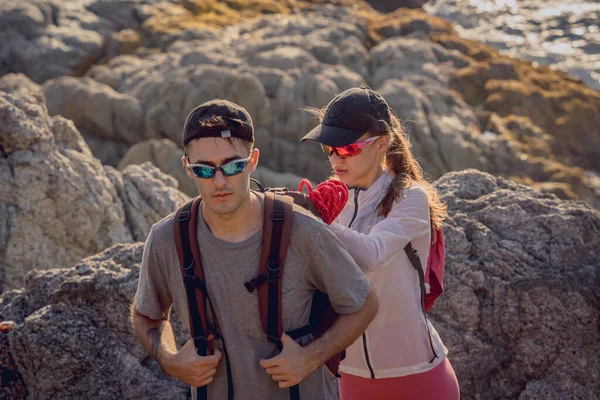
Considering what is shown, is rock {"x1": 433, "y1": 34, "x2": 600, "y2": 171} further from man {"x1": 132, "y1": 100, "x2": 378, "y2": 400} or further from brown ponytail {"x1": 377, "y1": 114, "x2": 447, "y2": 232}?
man {"x1": 132, "y1": 100, "x2": 378, "y2": 400}

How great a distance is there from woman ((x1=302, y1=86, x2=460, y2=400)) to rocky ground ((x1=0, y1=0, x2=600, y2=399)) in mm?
951

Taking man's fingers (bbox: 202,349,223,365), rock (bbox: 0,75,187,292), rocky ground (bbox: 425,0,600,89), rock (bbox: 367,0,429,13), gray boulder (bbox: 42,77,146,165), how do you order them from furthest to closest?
rock (bbox: 367,0,429,13) → rocky ground (bbox: 425,0,600,89) → gray boulder (bbox: 42,77,146,165) → rock (bbox: 0,75,187,292) → man's fingers (bbox: 202,349,223,365)

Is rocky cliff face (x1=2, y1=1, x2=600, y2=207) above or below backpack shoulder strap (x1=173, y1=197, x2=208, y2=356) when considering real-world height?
below

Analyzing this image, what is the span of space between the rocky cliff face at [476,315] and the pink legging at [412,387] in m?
2.17

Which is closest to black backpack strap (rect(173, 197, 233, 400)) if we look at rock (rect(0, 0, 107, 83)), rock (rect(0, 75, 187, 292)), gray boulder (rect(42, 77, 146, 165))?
rock (rect(0, 75, 187, 292))

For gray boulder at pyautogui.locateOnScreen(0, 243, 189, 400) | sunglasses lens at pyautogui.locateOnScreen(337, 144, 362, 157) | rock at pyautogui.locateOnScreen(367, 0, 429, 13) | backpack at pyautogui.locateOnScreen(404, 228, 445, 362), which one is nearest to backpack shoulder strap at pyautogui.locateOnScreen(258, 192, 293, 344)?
sunglasses lens at pyautogui.locateOnScreen(337, 144, 362, 157)

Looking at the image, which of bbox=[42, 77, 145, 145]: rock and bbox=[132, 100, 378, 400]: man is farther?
bbox=[42, 77, 145, 145]: rock

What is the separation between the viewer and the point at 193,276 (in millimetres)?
4598

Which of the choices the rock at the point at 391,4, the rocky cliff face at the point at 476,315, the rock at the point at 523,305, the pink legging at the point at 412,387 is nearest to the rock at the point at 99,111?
the rocky cliff face at the point at 476,315

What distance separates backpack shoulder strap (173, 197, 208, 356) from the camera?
4.61 meters

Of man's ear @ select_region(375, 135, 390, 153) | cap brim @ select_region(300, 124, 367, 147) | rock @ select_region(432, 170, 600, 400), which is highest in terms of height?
cap brim @ select_region(300, 124, 367, 147)

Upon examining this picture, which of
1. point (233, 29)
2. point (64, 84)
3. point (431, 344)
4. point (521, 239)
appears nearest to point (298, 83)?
point (64, 84)

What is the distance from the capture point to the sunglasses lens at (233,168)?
4535 mm

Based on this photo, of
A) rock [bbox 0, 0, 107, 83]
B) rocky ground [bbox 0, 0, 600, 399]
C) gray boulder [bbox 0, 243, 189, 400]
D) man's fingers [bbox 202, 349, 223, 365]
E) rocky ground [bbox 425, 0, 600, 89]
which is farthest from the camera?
rocky ground [bbox 425, 0, 600, 89]
